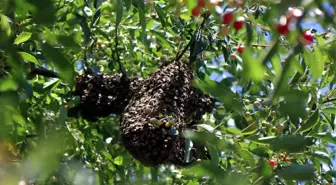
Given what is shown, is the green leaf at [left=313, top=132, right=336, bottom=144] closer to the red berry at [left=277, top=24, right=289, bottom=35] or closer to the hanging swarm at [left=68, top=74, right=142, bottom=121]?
the hanging swarm at [left=68, top=74, right=142, bottom=121]

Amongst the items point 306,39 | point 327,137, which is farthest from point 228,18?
point 327,137

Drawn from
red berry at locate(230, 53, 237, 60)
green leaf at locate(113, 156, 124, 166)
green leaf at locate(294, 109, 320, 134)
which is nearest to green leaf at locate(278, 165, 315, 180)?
green leaf at locate(294, 109, 320, 134)

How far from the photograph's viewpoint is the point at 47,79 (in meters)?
2.92

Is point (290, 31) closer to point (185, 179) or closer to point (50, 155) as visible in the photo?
point (50, 155)

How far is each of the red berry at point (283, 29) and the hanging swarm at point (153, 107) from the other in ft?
3.15

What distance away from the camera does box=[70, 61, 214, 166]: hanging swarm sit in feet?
6.98

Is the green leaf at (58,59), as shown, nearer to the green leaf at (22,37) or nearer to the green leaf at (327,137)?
the green leaf at (22,37)

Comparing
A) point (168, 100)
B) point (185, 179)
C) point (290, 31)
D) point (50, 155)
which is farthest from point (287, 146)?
point (185, 179)

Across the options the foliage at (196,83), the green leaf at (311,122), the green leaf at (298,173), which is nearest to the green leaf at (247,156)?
the foliage at (196,83)

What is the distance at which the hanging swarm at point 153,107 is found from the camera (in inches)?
83.7

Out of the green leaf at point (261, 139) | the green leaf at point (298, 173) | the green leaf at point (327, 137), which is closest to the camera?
the green leaf at point (298, 173)

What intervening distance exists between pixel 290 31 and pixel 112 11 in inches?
79.3

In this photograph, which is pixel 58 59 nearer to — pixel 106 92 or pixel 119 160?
pixel 106 92

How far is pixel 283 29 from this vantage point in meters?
1.17
